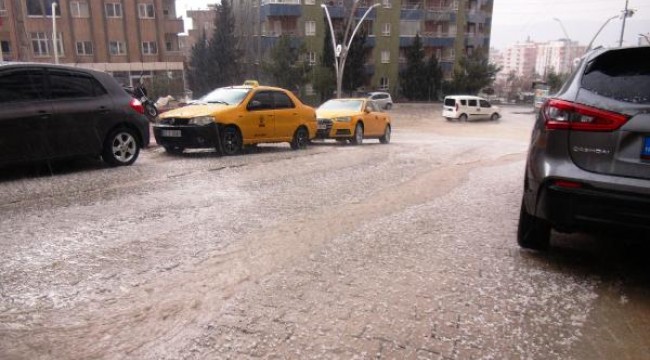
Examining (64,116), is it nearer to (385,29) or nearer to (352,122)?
(352,122)

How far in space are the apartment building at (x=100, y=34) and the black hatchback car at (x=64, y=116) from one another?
128 ft

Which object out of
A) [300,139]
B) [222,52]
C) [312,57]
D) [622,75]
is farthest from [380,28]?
[622,75]

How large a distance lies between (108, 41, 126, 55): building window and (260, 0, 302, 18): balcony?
15.0 metres

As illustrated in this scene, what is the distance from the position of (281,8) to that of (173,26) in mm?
11385

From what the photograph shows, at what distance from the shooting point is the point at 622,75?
137 inches

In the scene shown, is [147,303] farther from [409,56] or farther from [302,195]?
[409,56]

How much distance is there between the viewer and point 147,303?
3135mm

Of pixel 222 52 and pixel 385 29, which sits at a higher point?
pixel 385 29

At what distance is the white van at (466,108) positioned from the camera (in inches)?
1463

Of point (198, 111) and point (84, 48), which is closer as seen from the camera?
point (198, 111)

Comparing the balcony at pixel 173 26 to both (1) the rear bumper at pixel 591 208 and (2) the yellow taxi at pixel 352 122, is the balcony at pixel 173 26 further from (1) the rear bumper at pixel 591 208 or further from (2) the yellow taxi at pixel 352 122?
(1) the rear bumper at pixel 591 208

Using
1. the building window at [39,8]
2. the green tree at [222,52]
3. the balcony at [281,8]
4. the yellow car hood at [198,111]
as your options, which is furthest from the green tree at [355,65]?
the yellow car hood at [198,111]

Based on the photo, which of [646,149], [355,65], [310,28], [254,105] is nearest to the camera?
[646,149]

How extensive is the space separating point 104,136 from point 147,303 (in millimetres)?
5802
